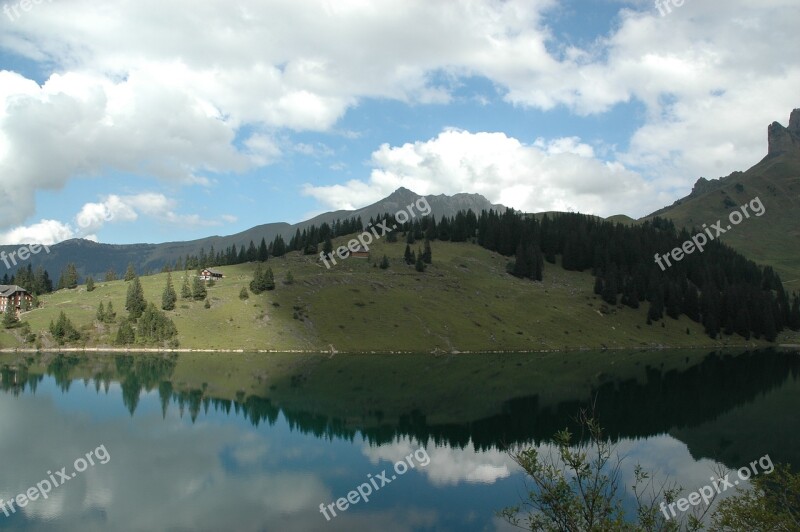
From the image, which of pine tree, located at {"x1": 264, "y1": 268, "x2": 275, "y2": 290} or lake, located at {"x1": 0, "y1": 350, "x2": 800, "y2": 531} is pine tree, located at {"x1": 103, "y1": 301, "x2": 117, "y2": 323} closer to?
lake, located at {"x1": 0, "y1": 350, "x2": 800, "y2": 531}

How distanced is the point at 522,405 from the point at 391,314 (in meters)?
70.0

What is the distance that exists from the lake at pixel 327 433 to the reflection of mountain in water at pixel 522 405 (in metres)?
0.39

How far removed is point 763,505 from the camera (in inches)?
627

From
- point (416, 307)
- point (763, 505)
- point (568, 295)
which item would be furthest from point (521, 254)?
Answer: point (763, 505)

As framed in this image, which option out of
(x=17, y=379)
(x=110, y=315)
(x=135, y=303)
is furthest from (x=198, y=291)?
(x=17, y=379)

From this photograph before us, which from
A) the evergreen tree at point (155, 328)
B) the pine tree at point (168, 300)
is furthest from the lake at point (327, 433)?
the pine tree at point (168, 300)

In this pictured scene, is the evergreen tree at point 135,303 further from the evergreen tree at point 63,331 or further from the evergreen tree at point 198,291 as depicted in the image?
the evergreen tree at point 63,331

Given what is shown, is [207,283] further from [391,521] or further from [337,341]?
[391,521]

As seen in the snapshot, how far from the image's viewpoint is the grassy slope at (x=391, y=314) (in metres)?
127

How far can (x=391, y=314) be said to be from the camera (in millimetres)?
139125

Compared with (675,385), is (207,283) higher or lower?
higher

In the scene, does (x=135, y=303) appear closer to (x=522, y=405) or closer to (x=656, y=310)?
(x=522, y=405)

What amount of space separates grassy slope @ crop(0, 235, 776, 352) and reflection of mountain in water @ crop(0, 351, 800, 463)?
23.3 metres

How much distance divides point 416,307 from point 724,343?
97178 mm
